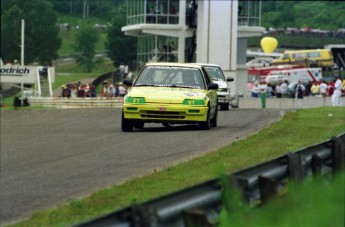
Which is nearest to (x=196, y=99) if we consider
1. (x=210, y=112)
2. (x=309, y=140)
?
(x=210, y=112)

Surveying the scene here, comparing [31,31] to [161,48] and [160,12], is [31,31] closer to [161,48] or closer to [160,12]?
[161,48]

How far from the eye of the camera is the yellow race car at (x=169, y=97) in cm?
2470

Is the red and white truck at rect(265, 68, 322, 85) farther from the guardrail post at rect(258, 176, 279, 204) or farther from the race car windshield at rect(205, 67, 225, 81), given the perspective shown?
the guardrail post at rect(258, 176, 279, 204)

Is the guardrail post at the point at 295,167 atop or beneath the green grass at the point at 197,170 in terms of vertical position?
atop

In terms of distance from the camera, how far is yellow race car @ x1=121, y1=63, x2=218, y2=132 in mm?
24703

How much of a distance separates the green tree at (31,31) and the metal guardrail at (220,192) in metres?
112

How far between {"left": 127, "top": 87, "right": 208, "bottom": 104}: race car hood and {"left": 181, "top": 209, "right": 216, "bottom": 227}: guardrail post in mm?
16766

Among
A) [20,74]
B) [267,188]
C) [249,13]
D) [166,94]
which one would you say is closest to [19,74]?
[20,74]

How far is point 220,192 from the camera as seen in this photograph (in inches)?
345

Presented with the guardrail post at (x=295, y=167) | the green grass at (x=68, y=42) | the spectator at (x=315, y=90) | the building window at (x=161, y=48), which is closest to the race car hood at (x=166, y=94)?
the guardrail post at (x=295, y=167)

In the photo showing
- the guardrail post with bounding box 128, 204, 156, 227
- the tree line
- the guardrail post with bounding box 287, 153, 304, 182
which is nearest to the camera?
the guardrail post with bounding box 128, 204, 156, 227

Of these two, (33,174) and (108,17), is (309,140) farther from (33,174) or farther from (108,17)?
(108,17)

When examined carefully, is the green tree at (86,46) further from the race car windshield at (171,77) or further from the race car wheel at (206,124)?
the race car wheel at (206,124)

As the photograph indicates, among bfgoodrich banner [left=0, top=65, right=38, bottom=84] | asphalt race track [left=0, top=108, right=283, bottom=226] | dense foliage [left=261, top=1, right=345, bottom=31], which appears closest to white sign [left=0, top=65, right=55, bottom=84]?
bfgoodrich banner [left=0, top=65, right=38, bottom=84]
